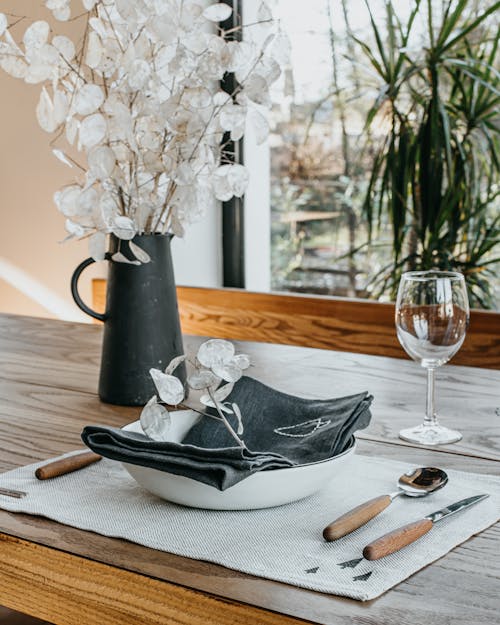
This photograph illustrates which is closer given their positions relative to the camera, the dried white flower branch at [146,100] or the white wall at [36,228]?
the dried white flower branch at [146,100]

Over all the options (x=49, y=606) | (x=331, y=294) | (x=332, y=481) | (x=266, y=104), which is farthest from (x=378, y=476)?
(x=331, y=294)

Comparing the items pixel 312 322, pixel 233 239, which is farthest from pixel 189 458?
pixel 233 239

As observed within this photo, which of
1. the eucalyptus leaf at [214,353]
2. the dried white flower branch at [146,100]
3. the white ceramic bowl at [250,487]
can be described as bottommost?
the white ceramic bowl at [250,487]

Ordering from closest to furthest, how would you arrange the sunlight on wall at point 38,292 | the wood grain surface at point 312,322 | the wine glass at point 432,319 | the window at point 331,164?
1. the wine glass at point 432,319
2. the wood grain surface at point 312,322
3. the window at point 331,164
4. the sunlight on wall at point 38,292

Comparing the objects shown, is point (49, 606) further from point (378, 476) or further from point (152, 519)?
point (378, 476)

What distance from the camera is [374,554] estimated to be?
827mm

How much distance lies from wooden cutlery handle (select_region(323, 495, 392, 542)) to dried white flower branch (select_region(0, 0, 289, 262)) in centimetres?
54

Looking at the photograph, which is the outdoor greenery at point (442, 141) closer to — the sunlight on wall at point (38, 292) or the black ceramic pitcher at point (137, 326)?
the sunlight on wall at point (38, 292)

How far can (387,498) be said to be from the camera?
942 millimetres

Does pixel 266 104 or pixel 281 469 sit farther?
pixel 266 104

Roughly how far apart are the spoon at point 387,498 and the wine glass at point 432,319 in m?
0.17

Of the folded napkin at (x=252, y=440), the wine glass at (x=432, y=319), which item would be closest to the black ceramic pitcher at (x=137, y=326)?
the folded napkin at (x=252, y=440)

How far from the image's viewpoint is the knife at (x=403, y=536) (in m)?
0.83

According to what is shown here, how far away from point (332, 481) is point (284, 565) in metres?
0.22
